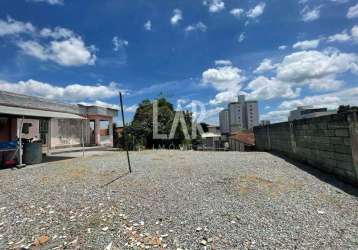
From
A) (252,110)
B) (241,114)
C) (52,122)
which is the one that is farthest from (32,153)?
(252,110)

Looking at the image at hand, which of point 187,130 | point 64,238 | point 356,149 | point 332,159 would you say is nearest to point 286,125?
point 332,159

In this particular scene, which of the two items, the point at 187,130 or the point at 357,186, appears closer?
the point at 357,186

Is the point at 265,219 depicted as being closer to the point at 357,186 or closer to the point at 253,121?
the point at 357,186

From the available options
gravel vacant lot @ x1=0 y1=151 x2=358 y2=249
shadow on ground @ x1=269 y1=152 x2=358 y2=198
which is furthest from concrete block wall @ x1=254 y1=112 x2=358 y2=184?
gravel vacant lot @ x1=0 y1=151 x2=358 y2=249

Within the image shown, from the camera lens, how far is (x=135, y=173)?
19.8 feet

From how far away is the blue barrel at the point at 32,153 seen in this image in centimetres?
826

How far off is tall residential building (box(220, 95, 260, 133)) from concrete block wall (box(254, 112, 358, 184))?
4908 cm

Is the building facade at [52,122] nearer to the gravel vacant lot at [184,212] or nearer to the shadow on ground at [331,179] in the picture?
the gravel vacant lot at [184,212]

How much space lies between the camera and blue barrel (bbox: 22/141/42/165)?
8.26m

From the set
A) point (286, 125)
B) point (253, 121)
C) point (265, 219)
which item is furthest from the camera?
point (253, 121)

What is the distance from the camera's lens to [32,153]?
834 centimetres

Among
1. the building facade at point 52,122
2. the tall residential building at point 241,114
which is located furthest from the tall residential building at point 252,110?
the building facade at point 52,122

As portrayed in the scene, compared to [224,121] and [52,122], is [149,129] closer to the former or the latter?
[52,122]

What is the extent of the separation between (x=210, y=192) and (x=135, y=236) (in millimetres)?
1915
